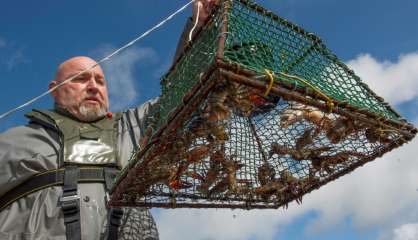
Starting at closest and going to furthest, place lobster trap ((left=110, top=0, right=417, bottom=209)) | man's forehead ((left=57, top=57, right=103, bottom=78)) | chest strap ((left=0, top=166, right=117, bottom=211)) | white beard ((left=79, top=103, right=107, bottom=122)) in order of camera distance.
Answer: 1. lobster trap ((left=110, top=0, right=417, bottom=209))
2. chest strap ((left=0, top=166, right=117, bottom=211))
3. white beard ((left=79, top=103, right=107, bottom=122))
4. man's forehead ((left=57, top=57, right=103, bottom=78))

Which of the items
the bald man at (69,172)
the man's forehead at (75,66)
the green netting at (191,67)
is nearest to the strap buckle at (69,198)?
the bald man at (69,172)

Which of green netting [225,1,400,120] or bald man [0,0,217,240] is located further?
bald man [0,0,217,240]

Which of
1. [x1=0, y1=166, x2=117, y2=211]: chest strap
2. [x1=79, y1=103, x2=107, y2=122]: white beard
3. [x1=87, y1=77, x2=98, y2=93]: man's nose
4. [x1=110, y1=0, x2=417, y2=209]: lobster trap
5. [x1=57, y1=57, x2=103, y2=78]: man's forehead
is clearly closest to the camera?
[x1=110, y1=0, x2=417, y2=209]: lobster trap

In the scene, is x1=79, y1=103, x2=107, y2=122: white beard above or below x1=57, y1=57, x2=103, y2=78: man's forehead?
below

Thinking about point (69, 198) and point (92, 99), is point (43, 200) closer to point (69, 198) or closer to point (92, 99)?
point (69, 198)

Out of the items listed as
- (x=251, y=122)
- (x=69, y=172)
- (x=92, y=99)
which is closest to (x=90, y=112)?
(x=92, y=99)

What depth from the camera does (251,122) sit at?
254cm

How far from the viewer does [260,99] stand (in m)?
2.14

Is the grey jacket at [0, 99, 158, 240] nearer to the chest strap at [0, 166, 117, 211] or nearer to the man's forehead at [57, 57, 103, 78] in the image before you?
the chest strap at [0, 166, 117, 211]

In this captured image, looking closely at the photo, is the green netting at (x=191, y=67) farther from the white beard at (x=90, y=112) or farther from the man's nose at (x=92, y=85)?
the man's nose at (x=92, y=85)

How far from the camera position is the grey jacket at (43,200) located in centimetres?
274

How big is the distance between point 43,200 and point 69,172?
21 centimetres

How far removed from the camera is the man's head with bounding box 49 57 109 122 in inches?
134

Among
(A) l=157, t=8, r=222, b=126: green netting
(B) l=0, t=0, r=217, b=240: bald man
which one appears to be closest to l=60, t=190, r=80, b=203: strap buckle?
(B) l=0, t=0, r=217, b=240: bald man
